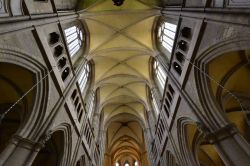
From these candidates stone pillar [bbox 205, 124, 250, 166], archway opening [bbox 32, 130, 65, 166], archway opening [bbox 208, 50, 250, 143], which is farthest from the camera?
archway opening [bbox 32, 130, 65, 166]

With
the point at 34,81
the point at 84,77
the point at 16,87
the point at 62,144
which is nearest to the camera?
the point at 34,81

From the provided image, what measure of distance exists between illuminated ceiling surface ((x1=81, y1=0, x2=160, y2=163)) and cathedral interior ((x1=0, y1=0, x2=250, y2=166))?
0.08 meters

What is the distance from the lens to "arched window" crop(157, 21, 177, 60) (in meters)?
12.5

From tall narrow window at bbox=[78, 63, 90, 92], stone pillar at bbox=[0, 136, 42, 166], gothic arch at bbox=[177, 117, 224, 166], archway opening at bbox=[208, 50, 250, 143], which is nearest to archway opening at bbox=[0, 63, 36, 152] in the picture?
stone pillar at bbox=[0, 136, 42, 166]

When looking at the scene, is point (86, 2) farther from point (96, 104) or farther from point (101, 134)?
point (101, 134)

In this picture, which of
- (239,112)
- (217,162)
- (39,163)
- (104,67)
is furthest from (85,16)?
(217,162)

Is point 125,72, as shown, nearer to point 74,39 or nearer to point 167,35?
point 167,35

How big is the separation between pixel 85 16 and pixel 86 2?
1050 mm

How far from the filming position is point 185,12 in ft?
29.0

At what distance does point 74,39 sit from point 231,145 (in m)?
11.1

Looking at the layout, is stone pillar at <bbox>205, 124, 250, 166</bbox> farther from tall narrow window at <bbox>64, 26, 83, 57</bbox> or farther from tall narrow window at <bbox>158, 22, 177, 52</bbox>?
tall narrow window at <bbox>64, 26, 83, 57</bbox>

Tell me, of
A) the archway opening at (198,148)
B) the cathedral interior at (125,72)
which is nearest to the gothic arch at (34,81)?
the cathedral interior at (125,72)

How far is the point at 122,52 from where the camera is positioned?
16.5 metres

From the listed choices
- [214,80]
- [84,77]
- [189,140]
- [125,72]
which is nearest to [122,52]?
[125,72]
